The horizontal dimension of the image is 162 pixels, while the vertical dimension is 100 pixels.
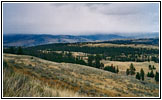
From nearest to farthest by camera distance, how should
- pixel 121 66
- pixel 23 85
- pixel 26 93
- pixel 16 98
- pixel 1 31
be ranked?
pixel 16 98, pixel 26 93, pixel 23 85, pixel 1 31, pixel 121 66

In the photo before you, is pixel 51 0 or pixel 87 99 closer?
pixel 87 99

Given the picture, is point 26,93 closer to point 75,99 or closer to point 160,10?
point 75,99

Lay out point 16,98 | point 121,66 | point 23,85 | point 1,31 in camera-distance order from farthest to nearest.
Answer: point 121,66
point 1,31
point 23,85
point 16,98

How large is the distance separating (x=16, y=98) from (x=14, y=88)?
0.53 meters

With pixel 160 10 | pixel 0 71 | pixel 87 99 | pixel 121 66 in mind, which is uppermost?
pixel 160 10

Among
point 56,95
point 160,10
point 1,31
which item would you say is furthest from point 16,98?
point 160,10

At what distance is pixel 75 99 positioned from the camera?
4879 millimetres

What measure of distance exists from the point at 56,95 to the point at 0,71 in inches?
80.0

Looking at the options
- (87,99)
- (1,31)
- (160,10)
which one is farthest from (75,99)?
(160,10)

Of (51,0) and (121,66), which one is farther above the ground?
(51,0)

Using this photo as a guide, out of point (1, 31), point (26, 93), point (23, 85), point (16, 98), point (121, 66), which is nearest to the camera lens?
point (16, 98)

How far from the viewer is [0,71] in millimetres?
6043

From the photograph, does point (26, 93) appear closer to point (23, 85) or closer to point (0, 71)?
point (23, 85)

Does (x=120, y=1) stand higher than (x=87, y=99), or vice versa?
(x=120, y=1)
